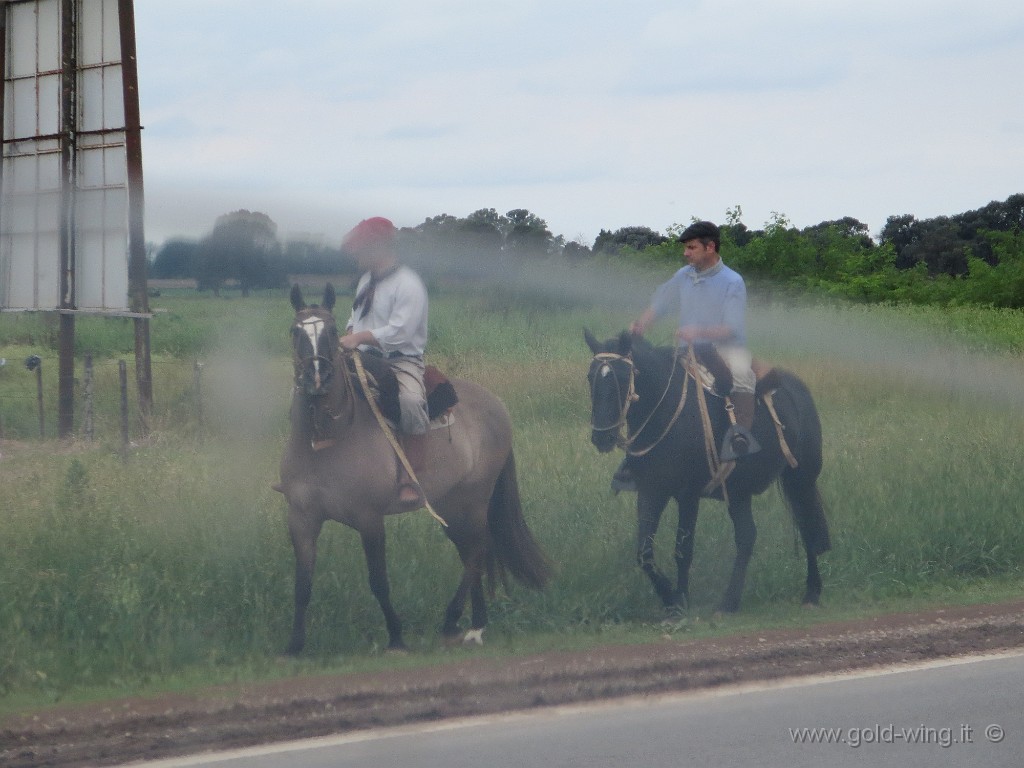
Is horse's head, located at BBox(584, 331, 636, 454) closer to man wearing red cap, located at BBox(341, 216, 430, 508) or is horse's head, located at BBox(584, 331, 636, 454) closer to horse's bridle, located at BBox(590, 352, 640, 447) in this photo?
horse's bridle, located at BBox(590, 352, 640, 447)

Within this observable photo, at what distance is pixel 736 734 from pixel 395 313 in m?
3.26

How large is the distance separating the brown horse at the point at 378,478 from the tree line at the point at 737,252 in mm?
711

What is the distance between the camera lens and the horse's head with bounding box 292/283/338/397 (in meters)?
7.22

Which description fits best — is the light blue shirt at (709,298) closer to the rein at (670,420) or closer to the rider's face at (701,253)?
the rider's face at (701,253)

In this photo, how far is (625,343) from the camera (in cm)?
830

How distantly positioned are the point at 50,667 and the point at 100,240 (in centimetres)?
788

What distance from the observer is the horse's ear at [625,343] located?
8281 mm

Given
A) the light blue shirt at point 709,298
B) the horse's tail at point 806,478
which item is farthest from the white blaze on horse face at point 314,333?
the horse's tail at point 806,478

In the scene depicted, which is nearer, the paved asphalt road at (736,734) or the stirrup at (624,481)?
the paved asphalt road at (736,734)

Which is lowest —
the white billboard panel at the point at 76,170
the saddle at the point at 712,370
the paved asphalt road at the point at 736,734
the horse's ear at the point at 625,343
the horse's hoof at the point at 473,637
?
the horse's hoof at the point at 473,637

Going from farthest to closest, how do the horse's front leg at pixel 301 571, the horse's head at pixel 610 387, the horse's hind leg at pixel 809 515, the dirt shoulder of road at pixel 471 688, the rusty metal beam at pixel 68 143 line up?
the rusty metal beam at pixel 68 143, the horse's hind leg at pixel 809 515, the horse's head at pixel 610 387, the horse's front leg at pixel 301 571, the dirt shoulder of road at pixel 471 688

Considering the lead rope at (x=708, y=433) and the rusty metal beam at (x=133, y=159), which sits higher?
the rusty metal beam at (x=133, y=159)

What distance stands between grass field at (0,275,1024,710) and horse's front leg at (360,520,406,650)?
0.16 metres

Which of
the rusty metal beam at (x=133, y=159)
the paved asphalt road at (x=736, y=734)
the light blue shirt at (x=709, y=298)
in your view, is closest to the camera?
the paved asphalt road at (x=736, y=734)
